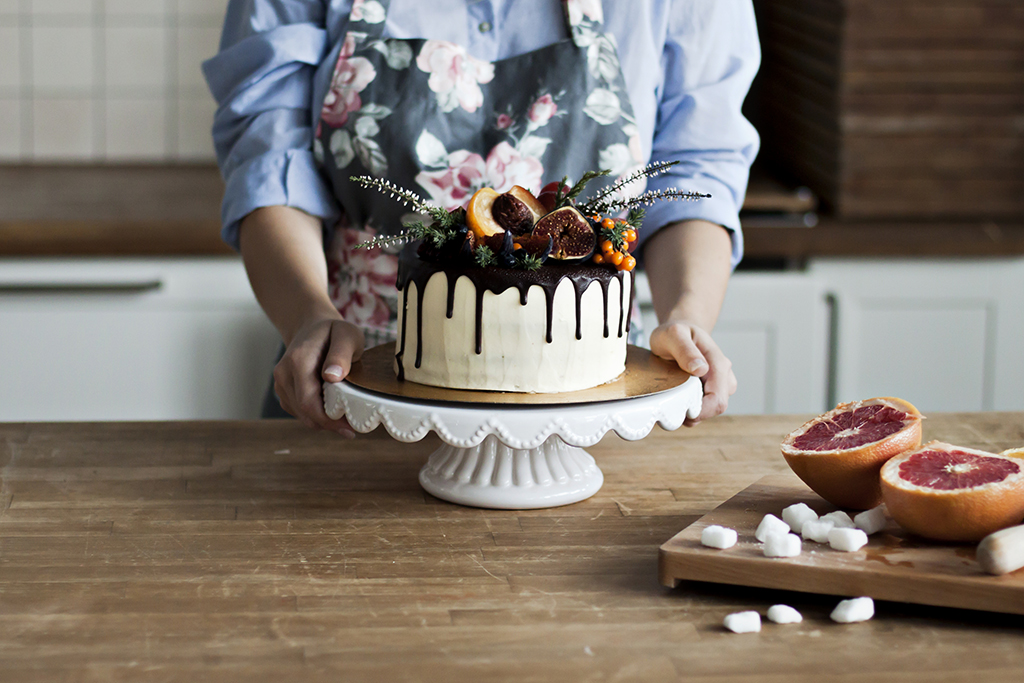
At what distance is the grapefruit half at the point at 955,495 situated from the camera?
0.77m

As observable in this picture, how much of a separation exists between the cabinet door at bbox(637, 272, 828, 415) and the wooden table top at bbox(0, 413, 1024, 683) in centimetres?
99

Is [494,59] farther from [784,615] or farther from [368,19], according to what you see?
[784,615]

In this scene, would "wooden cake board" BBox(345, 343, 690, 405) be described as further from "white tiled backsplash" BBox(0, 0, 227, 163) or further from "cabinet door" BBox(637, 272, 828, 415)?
"white tiled backsplash" BBox(0, 0, 227, 163)

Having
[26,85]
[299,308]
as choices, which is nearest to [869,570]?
[299,308]

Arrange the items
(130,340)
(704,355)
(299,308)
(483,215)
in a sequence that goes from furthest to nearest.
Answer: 1. (130,340)
2. (299,308)
3. (704,355)
4. (483,215)

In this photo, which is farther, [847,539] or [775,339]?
[775,339]

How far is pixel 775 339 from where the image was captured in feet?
6.97

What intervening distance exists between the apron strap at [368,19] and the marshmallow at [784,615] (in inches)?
34.7

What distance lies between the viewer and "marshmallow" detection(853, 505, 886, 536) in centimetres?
81

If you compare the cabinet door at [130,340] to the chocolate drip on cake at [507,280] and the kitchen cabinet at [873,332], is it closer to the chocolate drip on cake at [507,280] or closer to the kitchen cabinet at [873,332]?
the kitchen cabinet at [873,332]

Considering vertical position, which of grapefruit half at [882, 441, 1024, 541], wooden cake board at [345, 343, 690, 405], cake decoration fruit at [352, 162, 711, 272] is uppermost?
cake decoration fruit at [352, 162, 711, 272]

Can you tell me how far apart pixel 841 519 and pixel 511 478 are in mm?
289

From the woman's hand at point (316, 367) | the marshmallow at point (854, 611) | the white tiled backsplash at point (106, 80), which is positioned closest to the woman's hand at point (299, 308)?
the woman's hand at point (316, 367)

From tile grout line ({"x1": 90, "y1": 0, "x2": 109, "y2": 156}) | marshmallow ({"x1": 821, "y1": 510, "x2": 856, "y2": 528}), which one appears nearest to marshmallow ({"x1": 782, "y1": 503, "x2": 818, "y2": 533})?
marshmallow ({"x1": 821, "y1": 510, "x2": 856, "y2": 528})
